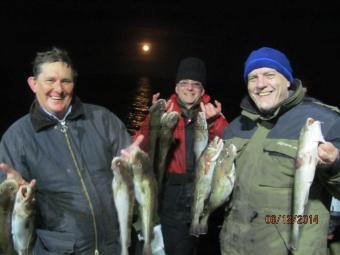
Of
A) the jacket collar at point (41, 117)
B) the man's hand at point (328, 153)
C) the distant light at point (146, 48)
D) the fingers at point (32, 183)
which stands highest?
the distant light at point (146, 48)

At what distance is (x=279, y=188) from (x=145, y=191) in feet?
3.49

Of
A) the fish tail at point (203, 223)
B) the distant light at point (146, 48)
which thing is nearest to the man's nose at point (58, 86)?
the fish tail at point (203, 223)

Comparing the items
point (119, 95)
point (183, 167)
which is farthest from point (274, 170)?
point (119, 95)

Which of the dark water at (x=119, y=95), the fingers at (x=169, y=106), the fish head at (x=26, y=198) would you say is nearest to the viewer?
the fish head at (x=26, y=198)

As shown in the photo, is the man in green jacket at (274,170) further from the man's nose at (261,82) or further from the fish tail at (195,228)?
the fish tail at (195,228)

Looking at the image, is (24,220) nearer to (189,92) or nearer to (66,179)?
(66,179)

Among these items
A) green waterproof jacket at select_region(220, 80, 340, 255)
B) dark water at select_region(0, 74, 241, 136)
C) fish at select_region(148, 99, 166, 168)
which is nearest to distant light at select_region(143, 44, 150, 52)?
dark water at select_region(0, 74, 241, 136)

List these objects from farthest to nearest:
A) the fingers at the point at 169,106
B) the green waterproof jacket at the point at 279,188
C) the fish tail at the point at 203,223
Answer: the fingers at the point at 169,106 → the fish tail at the point at 203,223 → the green waterproof jacket at the point at 279,188

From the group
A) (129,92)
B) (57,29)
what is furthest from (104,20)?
(129,92)

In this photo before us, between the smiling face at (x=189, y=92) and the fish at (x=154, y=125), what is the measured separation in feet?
0.78

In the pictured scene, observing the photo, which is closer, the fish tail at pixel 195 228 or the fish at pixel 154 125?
the fish tail at pixel 195 228

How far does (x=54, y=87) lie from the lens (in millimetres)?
3748

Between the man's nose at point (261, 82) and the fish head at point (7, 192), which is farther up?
the man's nose at point (261, 82)
